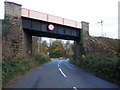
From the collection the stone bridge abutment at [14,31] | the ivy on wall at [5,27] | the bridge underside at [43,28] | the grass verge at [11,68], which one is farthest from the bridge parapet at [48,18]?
the grass verge at [11,68]

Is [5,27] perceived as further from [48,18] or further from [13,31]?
[48,18]

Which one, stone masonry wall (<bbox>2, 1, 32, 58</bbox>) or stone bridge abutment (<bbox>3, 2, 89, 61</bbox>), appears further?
stone bridge abutment (<bbox>3, 2, 89, 61</bbox>)

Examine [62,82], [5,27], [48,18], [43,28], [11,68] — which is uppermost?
[48,18]

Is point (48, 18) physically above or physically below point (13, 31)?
above

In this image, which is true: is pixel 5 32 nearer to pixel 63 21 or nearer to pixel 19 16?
pixel 19 16

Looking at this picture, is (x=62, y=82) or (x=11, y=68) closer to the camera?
(x=62, y=82)

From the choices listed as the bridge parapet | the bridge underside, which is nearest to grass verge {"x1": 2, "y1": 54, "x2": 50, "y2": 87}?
the bridge underside

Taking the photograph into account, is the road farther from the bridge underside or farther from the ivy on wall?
the bridge underside

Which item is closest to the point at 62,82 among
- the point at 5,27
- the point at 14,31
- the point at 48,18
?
the point at 14,31

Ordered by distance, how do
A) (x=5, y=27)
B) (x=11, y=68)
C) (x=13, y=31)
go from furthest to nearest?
(x=13, y=31), (x=5, y=27), (x=11, y=68)

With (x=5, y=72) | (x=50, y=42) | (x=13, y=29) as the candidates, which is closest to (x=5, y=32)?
(x=13, y=29)

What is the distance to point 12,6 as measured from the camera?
18.0 m

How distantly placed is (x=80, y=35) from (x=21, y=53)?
1146 cm

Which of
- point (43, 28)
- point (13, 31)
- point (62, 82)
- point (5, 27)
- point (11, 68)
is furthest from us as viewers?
point (43, 28)
